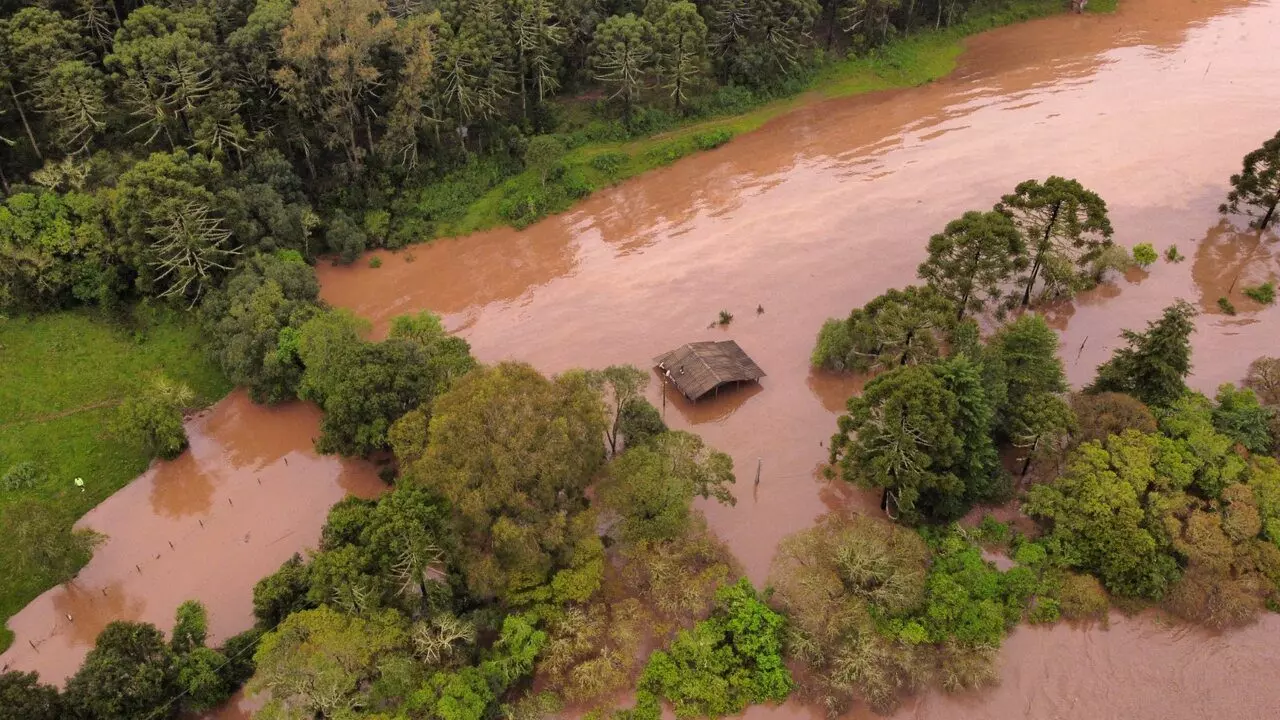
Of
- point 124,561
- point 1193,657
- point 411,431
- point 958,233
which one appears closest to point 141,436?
point 124,561

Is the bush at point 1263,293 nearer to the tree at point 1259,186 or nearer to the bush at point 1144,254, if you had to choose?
the bush at point 1144,254

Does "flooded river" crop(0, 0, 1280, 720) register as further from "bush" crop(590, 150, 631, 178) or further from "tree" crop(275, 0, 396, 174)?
"tree" crop(275, 0, 396, 174)

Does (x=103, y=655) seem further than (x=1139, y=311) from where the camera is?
No

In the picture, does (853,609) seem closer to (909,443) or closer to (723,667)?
(723,667)

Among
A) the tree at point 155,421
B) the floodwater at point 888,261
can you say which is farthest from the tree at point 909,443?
the tree at point 155,421

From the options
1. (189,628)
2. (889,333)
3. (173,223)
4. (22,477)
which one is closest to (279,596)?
(189,628)

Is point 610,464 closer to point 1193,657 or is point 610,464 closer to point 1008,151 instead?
point 1193,657
